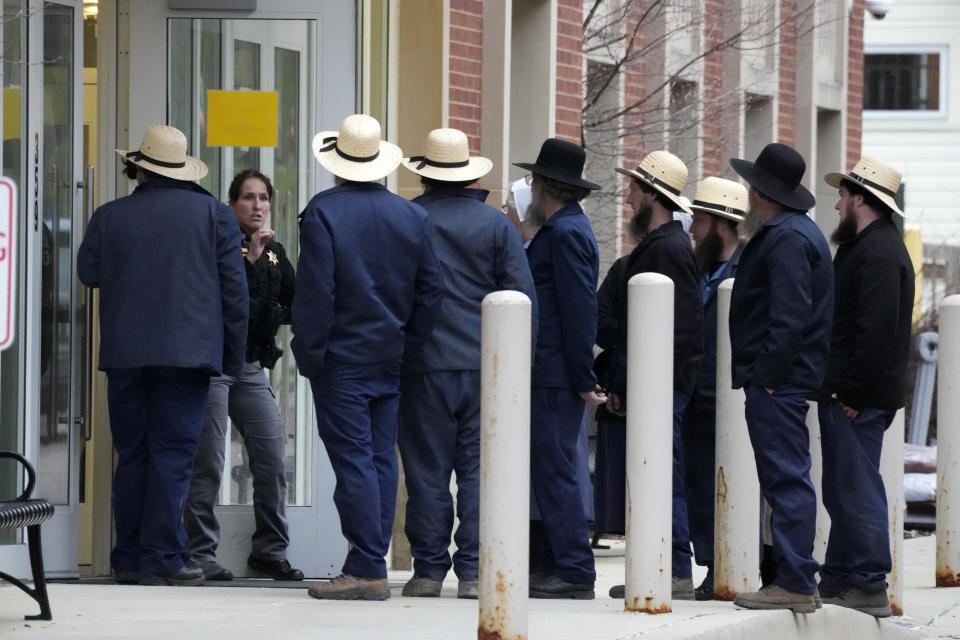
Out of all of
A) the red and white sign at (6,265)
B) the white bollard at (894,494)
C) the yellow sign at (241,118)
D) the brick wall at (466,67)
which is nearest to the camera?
the red and white sign at (6,265)

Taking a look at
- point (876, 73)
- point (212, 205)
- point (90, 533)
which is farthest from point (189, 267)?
point (876, 73)

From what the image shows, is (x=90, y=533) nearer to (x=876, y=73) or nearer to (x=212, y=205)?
(x=212, y=205)

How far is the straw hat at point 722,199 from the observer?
9.26 m

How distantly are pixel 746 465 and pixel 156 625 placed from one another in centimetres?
261

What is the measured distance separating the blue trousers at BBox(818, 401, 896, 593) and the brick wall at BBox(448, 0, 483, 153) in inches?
145

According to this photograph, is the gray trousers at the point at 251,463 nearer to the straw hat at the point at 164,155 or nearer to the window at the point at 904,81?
the straw hat at the point at 164,155

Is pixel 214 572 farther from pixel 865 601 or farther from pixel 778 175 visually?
pixel 778 175

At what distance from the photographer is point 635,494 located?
7188 millimetres

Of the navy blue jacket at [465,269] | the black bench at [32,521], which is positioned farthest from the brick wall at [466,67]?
the black bench at [32,521]

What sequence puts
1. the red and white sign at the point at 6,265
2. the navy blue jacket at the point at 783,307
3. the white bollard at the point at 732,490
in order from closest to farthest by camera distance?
the red and white sign at the point at 6,265
the navy blue jacket at the point at 783,307
the white bollard at the point at 732,490

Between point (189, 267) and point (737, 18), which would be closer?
point (189, 267)

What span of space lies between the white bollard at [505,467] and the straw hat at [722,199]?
3063mm

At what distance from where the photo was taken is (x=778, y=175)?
8.09m

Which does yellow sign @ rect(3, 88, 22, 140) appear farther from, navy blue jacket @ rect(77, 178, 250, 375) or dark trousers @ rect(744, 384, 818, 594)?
dark trousers @ rect(744, 384, 818, 594)
